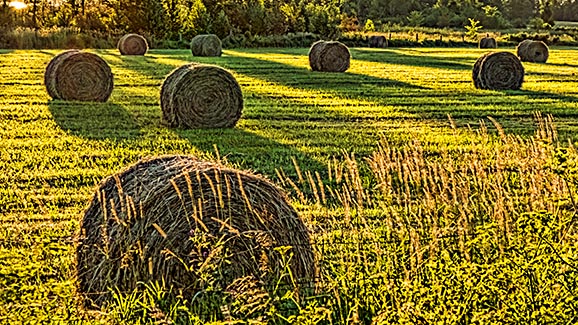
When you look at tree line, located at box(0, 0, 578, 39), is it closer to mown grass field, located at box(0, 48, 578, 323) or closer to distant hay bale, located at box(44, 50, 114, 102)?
mown grass field, located at box(0, 48, 578, 323)

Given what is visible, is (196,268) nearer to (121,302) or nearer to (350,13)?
(121,302)

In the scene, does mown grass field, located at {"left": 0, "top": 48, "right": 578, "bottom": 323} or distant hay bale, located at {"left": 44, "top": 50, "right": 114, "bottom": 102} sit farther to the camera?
distant hay bale, located at {"left": 44, "top": 50, "right": 114, "bottom": 102}

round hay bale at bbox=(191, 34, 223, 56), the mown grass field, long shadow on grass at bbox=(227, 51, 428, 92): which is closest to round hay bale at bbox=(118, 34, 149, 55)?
round hay bale at bbox=(191, 34, 223, 56)

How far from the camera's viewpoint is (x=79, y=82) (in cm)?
2223

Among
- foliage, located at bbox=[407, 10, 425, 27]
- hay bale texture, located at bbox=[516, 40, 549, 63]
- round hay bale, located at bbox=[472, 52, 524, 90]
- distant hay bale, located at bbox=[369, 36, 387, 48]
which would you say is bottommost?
foliage, located at bbox=[407, 10, 425, 27]

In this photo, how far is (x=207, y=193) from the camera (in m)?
6.87

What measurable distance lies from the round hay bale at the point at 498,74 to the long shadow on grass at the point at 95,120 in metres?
12.0

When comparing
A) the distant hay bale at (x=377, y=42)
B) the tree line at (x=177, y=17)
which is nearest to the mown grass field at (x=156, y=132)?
the tree line at (x=177, y=17)

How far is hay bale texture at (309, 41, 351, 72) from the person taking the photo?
115ft

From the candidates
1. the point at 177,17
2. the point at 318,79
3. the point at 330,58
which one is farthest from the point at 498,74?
the point at 177,17

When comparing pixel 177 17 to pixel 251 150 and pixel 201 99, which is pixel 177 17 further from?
pixel 251 150

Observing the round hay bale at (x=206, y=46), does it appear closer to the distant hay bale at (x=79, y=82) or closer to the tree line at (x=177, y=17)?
the tree line at (x=177, y=17)

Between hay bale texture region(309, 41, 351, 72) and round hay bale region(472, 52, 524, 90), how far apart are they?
799 centimetres

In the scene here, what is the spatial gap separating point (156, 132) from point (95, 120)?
7.38 ft
